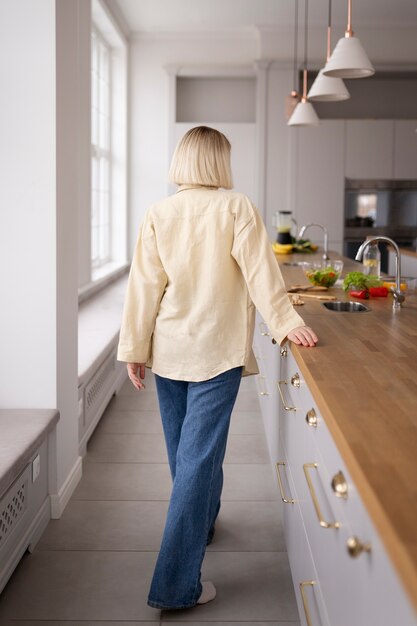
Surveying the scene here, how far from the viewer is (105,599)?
2283mm

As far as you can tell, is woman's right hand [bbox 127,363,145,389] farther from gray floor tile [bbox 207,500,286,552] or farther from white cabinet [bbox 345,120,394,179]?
white cabinet [bbox 345,120,394,179]

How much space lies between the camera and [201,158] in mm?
2191

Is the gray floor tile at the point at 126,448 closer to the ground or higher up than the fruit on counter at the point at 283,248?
closer to the ground

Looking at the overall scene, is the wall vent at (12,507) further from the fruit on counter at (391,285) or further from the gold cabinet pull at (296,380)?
the fruit on counter at (391,285)

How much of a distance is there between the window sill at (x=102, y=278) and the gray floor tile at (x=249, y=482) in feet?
9.25

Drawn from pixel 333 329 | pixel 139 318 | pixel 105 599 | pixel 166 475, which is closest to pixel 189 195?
pixel 139 318

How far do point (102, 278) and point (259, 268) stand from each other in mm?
4911

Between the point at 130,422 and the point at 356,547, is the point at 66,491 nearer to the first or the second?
the point at 130,422

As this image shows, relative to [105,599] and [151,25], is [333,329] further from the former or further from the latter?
[151,25]

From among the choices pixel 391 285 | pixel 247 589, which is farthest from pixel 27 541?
pixel 391 285

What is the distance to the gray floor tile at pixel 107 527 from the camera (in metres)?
2.67

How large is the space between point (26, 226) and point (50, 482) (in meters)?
1.00

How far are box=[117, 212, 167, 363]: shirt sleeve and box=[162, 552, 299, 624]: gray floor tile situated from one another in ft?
2.57

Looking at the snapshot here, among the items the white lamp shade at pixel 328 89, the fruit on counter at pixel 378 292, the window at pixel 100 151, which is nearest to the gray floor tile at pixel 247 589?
the fruit on counter at pixel 378 292
